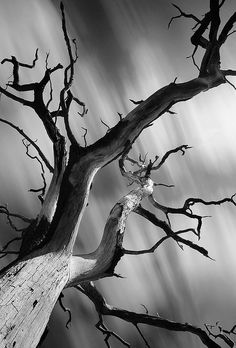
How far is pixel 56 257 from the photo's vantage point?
8.86 ft

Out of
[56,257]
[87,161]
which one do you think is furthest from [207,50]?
[56,257]

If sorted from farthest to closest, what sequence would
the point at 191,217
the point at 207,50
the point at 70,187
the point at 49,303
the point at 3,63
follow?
the point at 191,217 → the point at 207,50 → the point at 3,63 → the point at 70,187 → the point at 49,303

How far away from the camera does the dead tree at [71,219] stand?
2188mm

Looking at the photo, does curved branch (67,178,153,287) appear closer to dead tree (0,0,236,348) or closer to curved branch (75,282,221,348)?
dead tree (0,0,236,348)

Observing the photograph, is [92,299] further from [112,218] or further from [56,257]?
[56,257]

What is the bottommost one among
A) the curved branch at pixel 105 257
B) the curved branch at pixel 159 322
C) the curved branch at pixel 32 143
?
the curved branch at pixel 159 322

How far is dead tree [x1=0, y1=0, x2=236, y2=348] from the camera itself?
219 cm

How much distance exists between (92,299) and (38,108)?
2.65m

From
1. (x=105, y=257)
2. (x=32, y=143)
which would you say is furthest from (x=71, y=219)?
(x=32, y=143)

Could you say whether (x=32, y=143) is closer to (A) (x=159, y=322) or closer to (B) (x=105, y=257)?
(B) (x=105, y=257)

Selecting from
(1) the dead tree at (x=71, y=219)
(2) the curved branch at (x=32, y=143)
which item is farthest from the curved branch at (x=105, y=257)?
(2) the curved branch at (x=32, y=143)

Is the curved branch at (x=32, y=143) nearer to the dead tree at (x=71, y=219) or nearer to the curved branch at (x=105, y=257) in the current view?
the dead tree at (x=71, y=219)

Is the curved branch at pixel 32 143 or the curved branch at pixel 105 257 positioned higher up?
the curved branch at pixel 32 143

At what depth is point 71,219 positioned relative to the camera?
3031 millimetres
